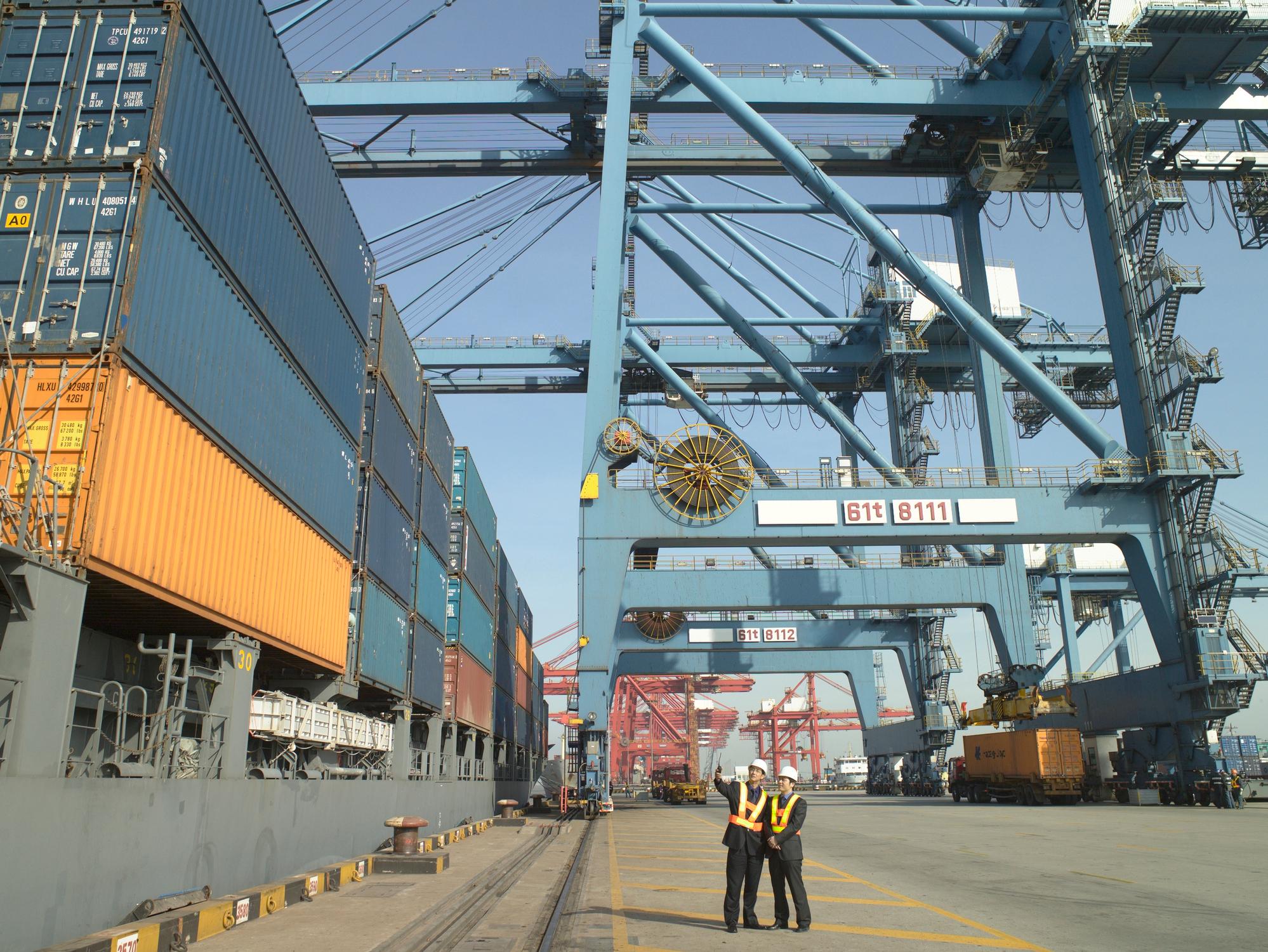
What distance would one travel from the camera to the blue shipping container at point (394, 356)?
1814 cm

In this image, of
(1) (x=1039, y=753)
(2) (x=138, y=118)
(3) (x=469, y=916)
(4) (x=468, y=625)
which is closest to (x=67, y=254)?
(2) (x=138, y=118)

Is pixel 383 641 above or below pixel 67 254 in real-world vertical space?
below

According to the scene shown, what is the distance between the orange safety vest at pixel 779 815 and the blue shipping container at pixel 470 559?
17286mm

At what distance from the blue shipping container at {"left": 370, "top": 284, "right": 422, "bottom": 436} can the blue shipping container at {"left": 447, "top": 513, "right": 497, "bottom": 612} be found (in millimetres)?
4647

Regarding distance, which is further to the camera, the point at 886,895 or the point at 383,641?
the point at 383,641

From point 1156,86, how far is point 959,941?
2647cm

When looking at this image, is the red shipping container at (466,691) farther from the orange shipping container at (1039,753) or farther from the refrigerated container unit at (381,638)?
the orange shipping container at (1039,753)

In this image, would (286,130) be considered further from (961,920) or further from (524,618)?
(524,618)

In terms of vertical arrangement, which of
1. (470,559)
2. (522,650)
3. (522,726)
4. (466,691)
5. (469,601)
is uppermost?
(470,559)

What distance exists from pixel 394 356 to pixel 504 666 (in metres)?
18.6

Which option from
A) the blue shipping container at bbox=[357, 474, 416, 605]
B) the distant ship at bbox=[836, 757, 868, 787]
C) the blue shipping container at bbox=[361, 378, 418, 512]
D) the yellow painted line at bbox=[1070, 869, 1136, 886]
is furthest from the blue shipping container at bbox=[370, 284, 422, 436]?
the distant ship at bbox=[836, 757, 868, 787]

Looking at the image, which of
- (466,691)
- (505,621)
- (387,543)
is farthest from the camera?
(505,621)

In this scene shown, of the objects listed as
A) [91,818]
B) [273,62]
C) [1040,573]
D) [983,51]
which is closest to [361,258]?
[273,62]

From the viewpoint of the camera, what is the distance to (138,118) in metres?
9.21
